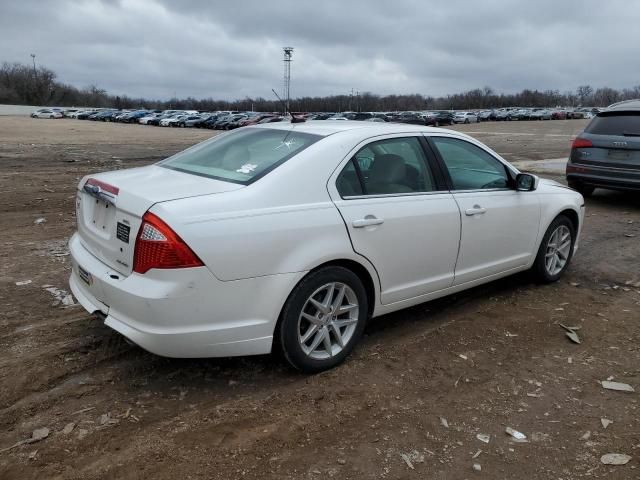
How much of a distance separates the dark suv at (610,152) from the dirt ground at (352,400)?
15.2 ft

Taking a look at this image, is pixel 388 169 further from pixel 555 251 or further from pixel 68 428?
pixel 68 428

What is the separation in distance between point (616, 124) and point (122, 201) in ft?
28.0

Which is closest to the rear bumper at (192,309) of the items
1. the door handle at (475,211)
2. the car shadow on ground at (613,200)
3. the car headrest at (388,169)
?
the car headrest at (388,169)

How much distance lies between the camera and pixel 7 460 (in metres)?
2.69

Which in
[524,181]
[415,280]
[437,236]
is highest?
[524,181]

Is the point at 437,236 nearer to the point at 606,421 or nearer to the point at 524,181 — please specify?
the point at 524,181

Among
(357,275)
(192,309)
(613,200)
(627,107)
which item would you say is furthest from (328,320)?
(613,200)

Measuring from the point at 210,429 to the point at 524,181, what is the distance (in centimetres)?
334

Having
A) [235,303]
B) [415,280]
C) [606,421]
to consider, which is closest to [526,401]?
[606,421]

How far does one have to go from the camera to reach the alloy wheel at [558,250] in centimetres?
535

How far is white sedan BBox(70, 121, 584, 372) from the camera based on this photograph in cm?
302

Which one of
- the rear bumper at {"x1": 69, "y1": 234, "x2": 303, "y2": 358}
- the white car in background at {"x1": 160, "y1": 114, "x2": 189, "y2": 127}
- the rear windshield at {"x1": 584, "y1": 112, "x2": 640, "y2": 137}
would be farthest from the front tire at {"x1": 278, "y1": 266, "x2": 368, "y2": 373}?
the white car in background at {"x1": 160, "y1": 114, "x2": 189, "y2": 127}

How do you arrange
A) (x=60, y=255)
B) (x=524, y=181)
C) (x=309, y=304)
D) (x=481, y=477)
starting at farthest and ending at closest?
(x=60, y=255), (x=524, y=181), (x=309, y=304), (x=481, y=477)

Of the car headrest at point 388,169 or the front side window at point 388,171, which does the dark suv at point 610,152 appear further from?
the car headrest at point 388,169
